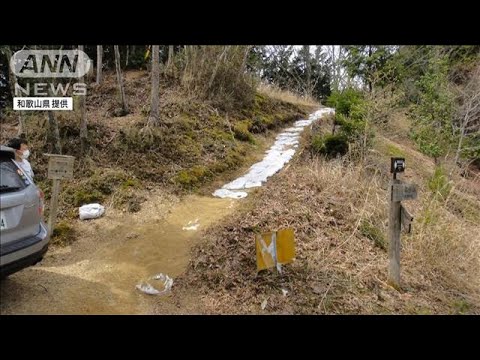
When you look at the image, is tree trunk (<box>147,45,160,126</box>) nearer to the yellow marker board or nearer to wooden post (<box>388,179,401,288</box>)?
the yellow marker board

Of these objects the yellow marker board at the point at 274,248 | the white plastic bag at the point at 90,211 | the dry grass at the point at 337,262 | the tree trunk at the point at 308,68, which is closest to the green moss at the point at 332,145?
the dry grass at the point at 337,262

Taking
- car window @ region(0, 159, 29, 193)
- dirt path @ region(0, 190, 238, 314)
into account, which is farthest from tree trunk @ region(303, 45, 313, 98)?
car window @ region(0, 159, 29, 193)

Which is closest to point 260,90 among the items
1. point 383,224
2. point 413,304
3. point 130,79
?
point 130,79

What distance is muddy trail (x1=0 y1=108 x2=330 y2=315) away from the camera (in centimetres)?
354

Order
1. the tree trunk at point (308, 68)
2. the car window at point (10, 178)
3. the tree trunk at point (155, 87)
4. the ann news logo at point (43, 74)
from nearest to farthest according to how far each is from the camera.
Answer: the car window at point (10, 178) → the ann news logo at point (43, 74) → the tree trunk at point (155, 87) → the tree trunk at point (308, 68)

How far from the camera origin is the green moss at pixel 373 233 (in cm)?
530

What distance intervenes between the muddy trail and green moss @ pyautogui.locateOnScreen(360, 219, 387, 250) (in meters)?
2.21

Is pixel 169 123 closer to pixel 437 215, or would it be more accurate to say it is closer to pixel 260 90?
pixel 437 215

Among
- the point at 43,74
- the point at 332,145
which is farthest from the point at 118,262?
the point at 332,145

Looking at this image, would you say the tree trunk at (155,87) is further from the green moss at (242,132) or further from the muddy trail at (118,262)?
the green moss at (242,132)

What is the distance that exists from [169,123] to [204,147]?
1071mm

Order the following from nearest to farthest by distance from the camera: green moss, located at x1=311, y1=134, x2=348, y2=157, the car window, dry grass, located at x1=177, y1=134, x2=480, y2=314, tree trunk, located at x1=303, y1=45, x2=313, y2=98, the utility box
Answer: the car window → dry grass, located at x1=177, y1=134, x2=480, y2=314 → the utility box → green moss, located at x1=311, y1=134, x2=348, y2=157 → tree trunk, located at x1=303, y1=45, x2=313, y2=98

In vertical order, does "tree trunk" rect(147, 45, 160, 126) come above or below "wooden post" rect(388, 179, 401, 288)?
above

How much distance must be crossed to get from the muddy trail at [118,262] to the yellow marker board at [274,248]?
1110 millimetres
